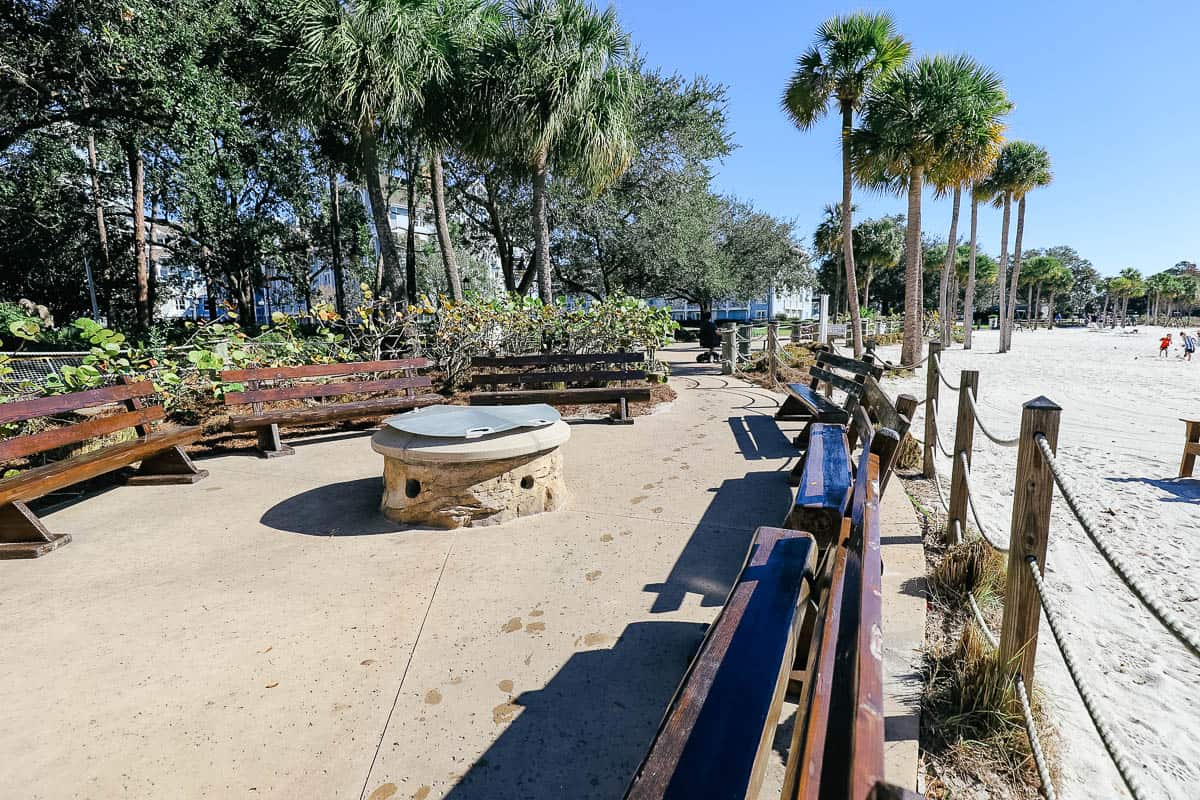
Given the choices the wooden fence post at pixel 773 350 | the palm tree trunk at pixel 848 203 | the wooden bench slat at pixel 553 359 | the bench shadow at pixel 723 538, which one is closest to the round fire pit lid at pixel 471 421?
the bench shadow at pixel 723 538

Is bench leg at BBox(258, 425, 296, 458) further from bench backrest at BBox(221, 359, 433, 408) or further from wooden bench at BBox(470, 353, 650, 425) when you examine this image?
wooden bench at BBox(470, 353, 650, 425)

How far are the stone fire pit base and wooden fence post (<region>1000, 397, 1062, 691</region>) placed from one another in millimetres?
2624

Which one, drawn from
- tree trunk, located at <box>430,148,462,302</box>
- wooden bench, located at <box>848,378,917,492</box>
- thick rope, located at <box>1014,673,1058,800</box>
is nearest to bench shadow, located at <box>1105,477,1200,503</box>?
wooden bench, located at <box>848,378,917,492</box>

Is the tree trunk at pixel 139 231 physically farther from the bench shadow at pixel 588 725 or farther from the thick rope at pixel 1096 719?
the thick rope at pixel 1096 719

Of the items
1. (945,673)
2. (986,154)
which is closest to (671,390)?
(945,673)

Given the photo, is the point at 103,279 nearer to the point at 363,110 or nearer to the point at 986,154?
the point at 363,110

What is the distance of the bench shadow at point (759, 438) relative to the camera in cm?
562

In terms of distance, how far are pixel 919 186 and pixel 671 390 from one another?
495 inches

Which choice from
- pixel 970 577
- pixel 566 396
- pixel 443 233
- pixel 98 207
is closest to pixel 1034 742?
pixel 970 577

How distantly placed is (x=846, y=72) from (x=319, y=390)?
1675 cm

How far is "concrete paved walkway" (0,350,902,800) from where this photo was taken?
1944mm

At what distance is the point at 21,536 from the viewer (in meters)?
3.72

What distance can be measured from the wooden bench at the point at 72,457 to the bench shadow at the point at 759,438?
5.32 meters

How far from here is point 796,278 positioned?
35.2 m
